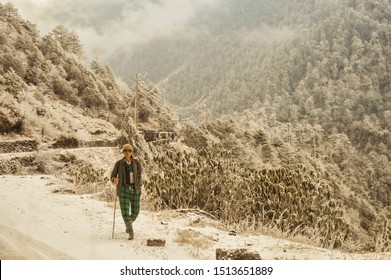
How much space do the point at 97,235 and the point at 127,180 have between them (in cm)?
98

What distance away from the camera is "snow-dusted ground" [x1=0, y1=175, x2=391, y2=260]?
578 cm

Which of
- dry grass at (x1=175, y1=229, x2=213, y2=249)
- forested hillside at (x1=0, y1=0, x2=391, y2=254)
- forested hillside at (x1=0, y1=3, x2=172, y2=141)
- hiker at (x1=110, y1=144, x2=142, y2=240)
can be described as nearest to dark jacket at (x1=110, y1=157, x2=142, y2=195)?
hiker at (x1=110, y1=144, x2=142, y2=240)

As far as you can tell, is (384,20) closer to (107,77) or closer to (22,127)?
(107,77)

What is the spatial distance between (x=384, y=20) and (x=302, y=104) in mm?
10230

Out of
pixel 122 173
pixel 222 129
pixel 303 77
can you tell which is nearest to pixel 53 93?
pixel 122 173

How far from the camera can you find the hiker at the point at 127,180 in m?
6.09

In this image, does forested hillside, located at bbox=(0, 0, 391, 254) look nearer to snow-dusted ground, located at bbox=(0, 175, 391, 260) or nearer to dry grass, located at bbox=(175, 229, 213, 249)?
snow-dusted ground, located at bbox=(0, 175, 391, 260)

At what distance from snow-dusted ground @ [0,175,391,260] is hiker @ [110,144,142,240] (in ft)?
1.46

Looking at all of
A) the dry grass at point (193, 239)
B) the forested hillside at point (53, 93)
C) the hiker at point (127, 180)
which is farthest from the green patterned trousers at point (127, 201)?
the forested hillside at point (53, 93)

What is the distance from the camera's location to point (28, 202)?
7270mm

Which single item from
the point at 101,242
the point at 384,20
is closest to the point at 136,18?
the point at 101,242

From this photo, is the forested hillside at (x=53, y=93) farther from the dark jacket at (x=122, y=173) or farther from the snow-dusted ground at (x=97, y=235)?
the dark jacket at (x=122, y=173)

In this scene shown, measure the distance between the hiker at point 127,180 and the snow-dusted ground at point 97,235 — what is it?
45cm

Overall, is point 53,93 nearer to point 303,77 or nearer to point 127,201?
point 127,201
